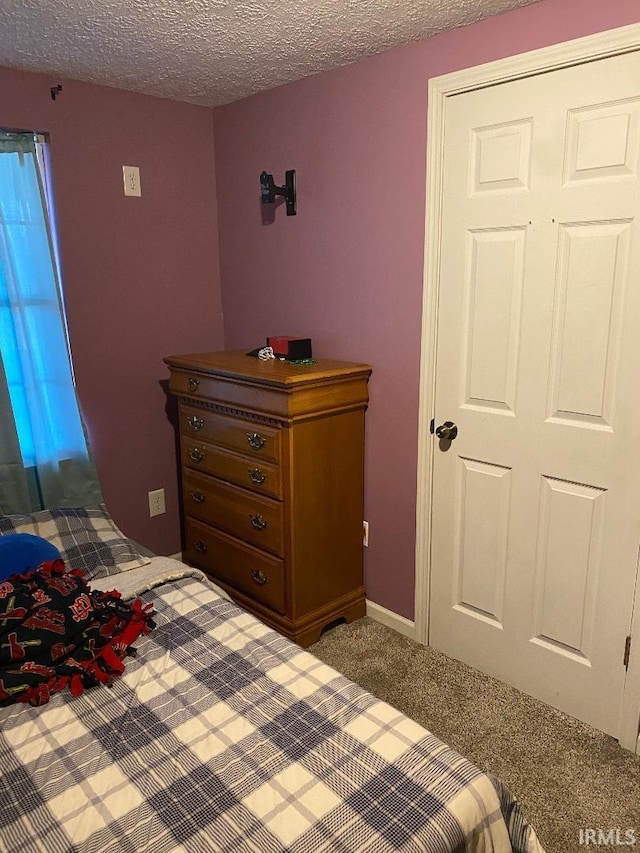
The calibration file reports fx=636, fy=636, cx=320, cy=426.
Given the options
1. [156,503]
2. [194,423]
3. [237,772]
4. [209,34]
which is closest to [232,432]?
[194,423]

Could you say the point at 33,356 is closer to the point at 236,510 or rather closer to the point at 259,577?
the point at 236,510

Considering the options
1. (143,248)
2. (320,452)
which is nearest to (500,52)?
(320,452)

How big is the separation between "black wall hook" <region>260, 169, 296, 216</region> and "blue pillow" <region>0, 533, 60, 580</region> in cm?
168

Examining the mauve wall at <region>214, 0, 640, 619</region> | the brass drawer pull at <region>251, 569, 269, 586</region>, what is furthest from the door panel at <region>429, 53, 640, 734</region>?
the brass drawer pull at <region>251, 569, 269, 586</region>

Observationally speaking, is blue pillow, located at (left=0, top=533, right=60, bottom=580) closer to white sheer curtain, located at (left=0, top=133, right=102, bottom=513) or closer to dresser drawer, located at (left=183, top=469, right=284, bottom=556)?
white sheer curtain, located at (left=0, top=133, right=102, bottom=513)

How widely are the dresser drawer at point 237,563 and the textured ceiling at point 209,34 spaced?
1.93 metres

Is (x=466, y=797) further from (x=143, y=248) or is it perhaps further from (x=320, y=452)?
(x=143, y=248)

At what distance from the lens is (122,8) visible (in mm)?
1931

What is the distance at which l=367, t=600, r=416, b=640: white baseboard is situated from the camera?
2738 mm

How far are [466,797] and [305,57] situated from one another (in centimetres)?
245

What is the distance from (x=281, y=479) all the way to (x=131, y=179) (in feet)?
5.16

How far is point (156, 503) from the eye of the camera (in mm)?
3270

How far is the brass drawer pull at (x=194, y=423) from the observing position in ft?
9.37

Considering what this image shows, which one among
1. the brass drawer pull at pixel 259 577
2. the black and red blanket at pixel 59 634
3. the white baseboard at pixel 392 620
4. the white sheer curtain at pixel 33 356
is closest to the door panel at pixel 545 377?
the white baseboard at pixel 392 620
